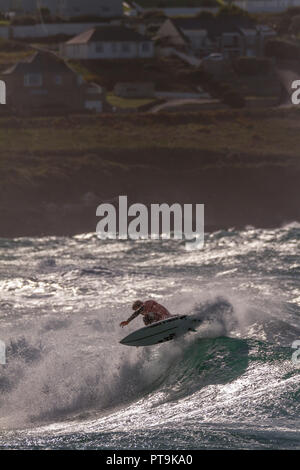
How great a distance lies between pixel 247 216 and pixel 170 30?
17.7m

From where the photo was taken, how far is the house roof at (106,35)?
56.7 meters

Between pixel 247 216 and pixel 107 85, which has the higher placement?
pixel 107 85

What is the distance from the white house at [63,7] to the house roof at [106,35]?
1347 mm

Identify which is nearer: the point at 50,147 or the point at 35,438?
the point at 35,438

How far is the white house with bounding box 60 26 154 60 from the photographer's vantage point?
185 ft

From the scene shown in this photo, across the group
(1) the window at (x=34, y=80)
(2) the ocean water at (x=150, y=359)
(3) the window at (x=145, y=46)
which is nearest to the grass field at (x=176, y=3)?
(3) the window at (x=145, y=46)

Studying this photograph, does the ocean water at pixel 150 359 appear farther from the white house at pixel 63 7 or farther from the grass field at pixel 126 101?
the white house at pixel 63 7

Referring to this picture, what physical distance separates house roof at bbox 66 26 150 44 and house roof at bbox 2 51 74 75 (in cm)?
320

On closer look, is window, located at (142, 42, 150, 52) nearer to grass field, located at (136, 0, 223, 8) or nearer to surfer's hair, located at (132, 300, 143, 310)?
grass field, located at (136, 0, 223, 8)
